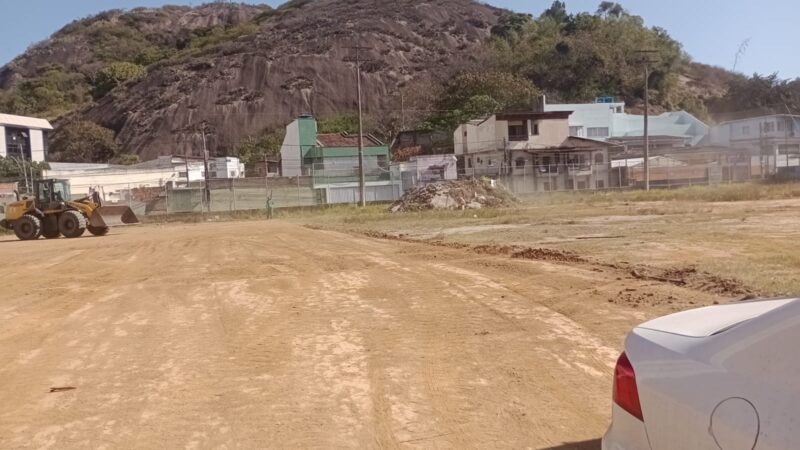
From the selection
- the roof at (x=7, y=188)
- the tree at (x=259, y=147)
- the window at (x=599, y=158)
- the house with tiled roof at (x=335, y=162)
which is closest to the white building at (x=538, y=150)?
the window at (x=599, y=158)

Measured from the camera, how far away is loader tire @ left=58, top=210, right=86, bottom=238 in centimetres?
3077

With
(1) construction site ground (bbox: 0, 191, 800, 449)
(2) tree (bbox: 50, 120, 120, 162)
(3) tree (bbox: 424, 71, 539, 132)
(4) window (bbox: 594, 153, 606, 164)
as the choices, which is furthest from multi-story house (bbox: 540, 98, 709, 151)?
(2) tree (bbox: 50, 120, 120, 162)

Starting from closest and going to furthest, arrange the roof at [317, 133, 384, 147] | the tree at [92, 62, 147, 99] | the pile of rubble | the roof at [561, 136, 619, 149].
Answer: the pile of rubble → the roof at [561, 136, 619, 149] → the roof at [317, 133, 384, 147] → the tree at [92, 62, 147, 99]

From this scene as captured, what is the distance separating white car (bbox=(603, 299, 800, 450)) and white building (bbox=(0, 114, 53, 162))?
91.9 metres

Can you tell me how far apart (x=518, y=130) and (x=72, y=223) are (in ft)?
141

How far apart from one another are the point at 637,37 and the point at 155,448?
12276 centimetres

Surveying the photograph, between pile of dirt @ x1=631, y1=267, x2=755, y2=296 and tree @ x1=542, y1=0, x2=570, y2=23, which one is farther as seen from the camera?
tree @ x1=542, y1=0, x2=570, y2=23

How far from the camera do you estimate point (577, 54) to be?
106 m

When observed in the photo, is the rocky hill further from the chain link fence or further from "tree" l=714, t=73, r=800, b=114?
the chain link fence

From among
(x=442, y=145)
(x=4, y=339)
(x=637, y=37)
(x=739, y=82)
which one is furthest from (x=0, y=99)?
(x=4, y=339)

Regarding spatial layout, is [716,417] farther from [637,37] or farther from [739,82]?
[637,37]

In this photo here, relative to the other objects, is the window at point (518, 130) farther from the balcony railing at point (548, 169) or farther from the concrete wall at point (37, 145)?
the concrete wall at point (37, 145)

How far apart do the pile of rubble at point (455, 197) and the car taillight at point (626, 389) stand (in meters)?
34.5

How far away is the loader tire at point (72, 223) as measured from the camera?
101 feet
